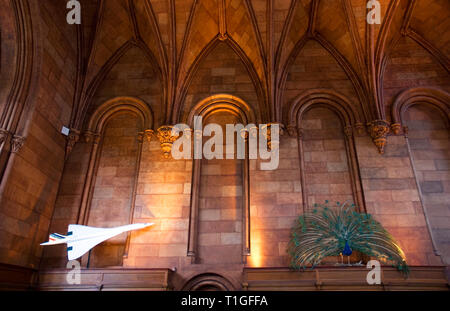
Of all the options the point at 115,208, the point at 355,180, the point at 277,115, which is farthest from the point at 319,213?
the point at 115,208

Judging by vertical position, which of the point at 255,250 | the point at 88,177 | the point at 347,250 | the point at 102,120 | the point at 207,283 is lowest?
the point at 207,283

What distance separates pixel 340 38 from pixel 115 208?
8.65 meters

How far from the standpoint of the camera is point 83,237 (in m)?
8.56

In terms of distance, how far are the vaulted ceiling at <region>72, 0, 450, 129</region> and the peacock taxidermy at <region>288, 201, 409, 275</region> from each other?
3.29m

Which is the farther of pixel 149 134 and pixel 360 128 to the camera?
pixel 149 134

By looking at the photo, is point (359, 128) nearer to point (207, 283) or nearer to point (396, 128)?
point (396, 128)

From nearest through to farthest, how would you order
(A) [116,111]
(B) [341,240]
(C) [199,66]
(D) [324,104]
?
(B) [341,240]
(D) [324,104]
(A) [116,111]
(C) [199,66]

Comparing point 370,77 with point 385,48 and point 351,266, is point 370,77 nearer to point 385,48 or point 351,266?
point 385,48

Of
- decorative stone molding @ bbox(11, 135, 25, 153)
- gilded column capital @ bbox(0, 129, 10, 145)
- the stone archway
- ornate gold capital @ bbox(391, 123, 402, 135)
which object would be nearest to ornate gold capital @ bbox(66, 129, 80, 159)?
decorative stone molding @ bbox(11, 135, 25, 153)

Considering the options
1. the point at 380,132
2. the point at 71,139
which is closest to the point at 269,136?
the point at 380,132

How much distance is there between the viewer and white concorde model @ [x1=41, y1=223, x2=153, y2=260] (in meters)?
8.34

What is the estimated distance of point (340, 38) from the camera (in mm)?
10852

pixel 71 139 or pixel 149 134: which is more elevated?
pixel 149 134

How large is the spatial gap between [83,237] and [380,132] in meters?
8.43
